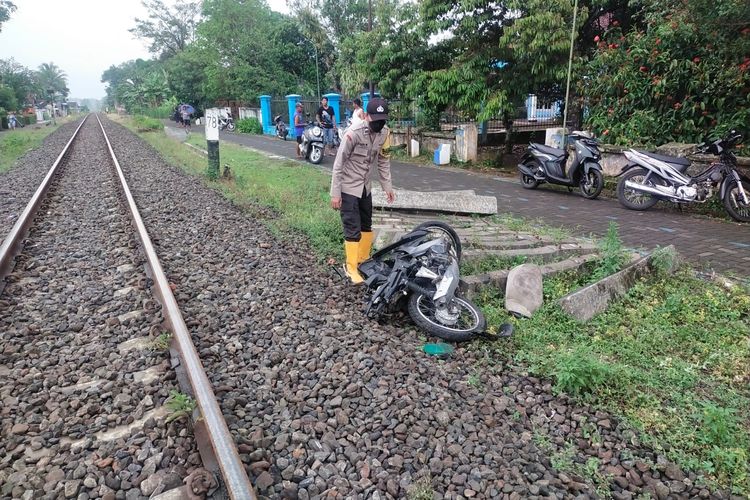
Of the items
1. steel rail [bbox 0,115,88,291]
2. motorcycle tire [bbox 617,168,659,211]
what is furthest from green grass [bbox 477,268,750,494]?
steel rail [bbox 0,115,88,291]

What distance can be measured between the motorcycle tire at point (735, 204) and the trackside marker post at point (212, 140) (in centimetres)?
888

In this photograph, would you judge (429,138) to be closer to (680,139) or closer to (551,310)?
(680,139)

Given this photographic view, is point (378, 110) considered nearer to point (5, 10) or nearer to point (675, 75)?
point (675, 75)

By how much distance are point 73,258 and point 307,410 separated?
→ 160 inches

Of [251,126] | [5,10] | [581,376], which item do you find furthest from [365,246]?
[5,10]

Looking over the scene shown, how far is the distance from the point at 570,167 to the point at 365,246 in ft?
17.6

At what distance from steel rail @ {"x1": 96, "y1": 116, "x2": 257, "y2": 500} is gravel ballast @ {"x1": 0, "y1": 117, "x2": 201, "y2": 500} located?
0.16m

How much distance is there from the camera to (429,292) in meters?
3.86

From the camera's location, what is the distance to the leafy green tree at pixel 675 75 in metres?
7.59

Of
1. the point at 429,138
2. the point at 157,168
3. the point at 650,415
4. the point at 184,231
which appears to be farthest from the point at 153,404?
the point at 429,138

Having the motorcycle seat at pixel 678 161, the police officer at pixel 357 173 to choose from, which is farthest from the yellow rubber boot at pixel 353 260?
the motorcycle seat at pixel 678 161

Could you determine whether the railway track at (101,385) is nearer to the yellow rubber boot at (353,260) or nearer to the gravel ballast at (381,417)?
the gravel ballast at (381,417)

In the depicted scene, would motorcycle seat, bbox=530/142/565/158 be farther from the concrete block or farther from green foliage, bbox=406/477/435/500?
green foliage, bbox=406/477/435/500

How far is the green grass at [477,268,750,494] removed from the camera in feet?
8.61
